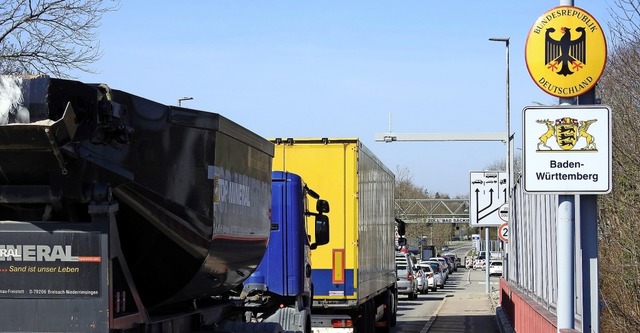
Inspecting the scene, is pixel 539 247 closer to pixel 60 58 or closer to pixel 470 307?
pixel 60 58

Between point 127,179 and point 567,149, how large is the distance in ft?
10.7

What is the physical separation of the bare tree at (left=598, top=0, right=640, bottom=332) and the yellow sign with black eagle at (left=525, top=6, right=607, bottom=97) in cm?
486

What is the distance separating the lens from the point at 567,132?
752 centimetres

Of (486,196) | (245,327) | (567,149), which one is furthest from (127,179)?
(486,196)

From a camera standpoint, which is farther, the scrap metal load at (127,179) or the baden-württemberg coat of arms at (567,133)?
the baden-württemberg coat of arms at (567,133)

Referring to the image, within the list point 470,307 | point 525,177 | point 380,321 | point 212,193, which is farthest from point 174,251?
Answer: point 470,307

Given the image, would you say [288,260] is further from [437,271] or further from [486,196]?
[437,271]

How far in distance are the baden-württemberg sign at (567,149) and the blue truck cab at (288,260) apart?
6.77m

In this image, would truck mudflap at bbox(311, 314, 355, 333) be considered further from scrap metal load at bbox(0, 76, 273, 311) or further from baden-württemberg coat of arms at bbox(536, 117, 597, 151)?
baden-württemberg coat of arms at bbox(536, 117, 597, 151)

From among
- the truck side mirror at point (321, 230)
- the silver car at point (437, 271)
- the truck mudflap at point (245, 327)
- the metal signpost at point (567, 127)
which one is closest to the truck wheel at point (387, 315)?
the truck side mirror at point (321, 230)

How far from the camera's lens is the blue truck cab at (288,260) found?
1395cm

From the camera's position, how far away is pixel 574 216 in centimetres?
794

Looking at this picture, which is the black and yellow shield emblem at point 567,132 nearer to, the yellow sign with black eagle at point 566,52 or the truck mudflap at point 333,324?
the yellow sign with black eagle at point 566,52

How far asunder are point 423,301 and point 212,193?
36339mm
